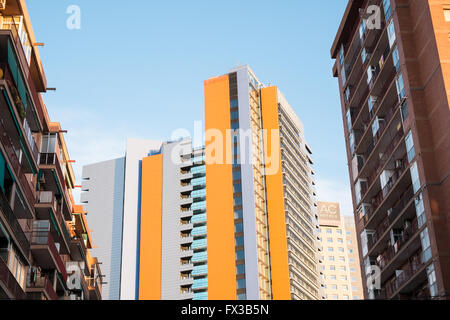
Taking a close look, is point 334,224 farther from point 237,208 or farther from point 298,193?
point 237,208

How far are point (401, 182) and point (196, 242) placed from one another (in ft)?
257

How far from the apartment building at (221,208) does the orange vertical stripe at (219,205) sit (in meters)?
0.18

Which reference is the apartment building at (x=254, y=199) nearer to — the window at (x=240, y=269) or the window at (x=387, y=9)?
the window at (x=240, y=269)

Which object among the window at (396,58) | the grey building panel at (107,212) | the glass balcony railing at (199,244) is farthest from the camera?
the grey building panel at (107,212)

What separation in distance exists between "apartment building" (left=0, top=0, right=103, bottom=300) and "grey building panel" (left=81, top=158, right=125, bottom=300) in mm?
75024

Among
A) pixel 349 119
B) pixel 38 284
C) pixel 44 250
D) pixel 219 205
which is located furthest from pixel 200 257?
pixel 38 284

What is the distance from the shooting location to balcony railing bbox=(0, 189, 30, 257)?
3568 cm

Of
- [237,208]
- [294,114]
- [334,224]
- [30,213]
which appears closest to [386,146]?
[30,213]

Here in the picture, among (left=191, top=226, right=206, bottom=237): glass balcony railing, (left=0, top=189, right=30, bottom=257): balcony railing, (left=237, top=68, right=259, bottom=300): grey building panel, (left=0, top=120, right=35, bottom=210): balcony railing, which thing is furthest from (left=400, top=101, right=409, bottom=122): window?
(left=191, top=226, right=206, bottom=237): glass balcony railing

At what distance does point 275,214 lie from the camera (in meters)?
116

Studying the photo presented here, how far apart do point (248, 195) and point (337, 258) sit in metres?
71.8

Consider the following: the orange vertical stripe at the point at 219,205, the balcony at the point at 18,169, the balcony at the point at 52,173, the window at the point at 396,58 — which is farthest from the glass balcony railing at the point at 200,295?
the balcony at the point at 18,169

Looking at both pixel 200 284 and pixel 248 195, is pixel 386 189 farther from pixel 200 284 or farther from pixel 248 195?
pixel 200 284

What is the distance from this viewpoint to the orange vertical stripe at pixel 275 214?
4305 inches
